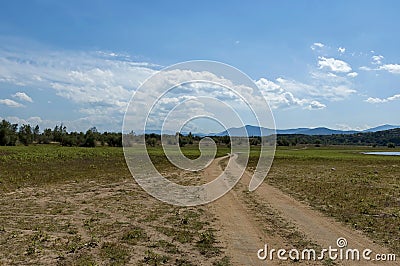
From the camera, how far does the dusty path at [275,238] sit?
9.36 meters

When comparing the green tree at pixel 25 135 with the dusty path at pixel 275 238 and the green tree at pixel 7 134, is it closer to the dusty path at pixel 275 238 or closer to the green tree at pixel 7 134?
the green tree at pixel 7 134

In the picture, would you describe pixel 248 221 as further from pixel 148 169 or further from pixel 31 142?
pixel 31 142

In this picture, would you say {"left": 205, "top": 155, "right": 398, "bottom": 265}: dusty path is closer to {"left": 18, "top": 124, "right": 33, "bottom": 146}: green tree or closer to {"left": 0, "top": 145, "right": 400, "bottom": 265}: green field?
{"left": 0, "top": 145, "right": 400, "bottom": 265}: green field

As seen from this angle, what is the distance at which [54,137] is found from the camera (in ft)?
486

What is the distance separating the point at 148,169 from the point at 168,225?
2226 centimetres

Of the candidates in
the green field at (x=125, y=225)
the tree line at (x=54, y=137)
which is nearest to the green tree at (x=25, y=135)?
the tree line at (x=54, y=137)

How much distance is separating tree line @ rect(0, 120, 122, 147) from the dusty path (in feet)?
327

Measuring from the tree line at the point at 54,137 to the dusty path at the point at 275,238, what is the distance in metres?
99.7

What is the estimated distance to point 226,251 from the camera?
9.39 m

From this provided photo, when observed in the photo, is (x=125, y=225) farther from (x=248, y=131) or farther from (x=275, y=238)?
(x=248, y=131)

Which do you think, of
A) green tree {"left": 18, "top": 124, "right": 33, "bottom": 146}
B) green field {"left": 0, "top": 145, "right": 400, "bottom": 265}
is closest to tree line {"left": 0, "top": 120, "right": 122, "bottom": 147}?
green tree {"left": 18, "top": 124, "right": 33, "bottom": 146}

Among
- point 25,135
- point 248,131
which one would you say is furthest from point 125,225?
point 25,135

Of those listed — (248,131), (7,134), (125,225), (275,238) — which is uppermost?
(7,134)

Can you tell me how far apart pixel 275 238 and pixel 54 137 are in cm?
14954
